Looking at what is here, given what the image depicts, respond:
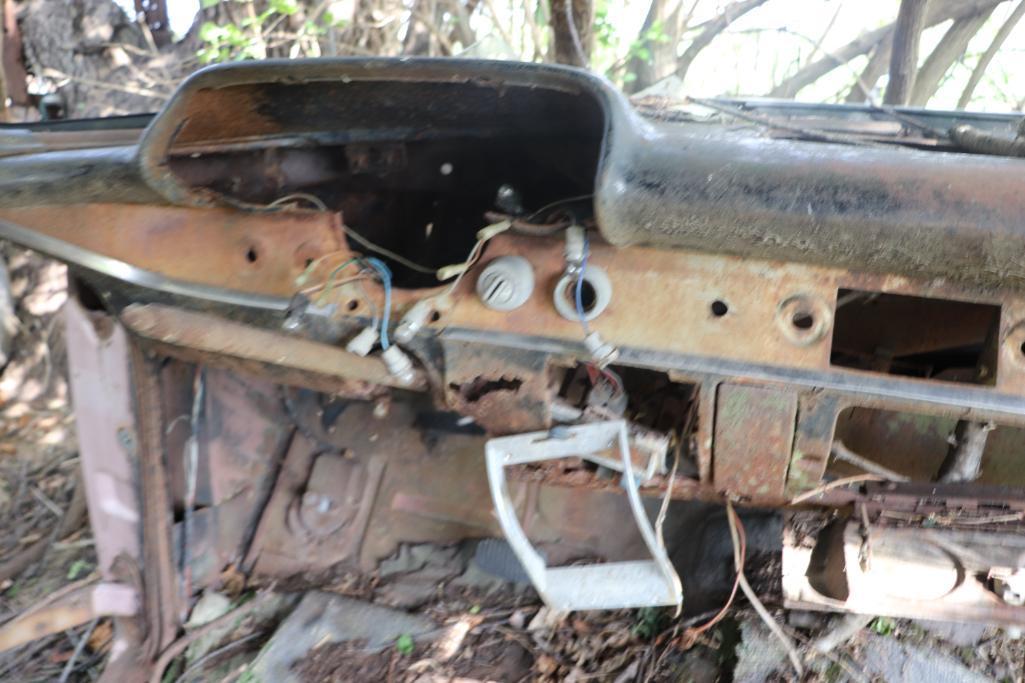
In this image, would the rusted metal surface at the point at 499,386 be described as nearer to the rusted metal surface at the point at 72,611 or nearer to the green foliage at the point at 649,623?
the green foliage at the point at 649,623

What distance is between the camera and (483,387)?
1496 mm

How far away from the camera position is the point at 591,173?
6.30 feet

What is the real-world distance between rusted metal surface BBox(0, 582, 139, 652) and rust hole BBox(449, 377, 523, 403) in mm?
1336

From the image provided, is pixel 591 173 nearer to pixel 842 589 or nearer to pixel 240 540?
pixel 842 589

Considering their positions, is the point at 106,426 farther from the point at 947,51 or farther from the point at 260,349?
the point at 947,51

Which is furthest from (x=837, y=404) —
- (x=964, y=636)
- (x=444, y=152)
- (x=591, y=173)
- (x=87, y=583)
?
(x=87, y=583)

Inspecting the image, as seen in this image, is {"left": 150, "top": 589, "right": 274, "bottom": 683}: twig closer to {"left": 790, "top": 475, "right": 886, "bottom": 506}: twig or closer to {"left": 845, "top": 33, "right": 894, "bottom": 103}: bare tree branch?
{"left": 790, "top": 475, "right": 886, "bottom": 506}: twig

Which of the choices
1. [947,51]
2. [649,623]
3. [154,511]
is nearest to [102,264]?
[154,511]

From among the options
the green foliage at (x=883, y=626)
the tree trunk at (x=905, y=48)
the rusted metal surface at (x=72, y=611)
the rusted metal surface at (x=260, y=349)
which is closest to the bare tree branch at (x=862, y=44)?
the tree trunk at (x=905, y=48)

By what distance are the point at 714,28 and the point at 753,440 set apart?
5448 millimetres

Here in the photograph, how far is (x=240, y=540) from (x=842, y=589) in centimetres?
187

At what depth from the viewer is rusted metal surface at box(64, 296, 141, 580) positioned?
6.02 ft

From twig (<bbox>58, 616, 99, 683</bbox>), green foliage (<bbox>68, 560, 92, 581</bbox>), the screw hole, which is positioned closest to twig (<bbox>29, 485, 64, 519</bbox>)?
green foliage (<bbox>68, 560, 92, 581</bbox>)

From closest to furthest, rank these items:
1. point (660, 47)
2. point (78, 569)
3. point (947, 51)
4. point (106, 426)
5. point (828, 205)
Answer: point (828, 205)
point (106, 426)
point (78, 569)
point (947, 51)
point (660, 47)
